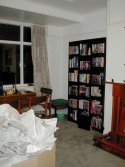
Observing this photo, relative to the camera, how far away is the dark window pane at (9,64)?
451 centimetres

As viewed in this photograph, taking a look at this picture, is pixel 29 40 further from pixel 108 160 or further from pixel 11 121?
pixel 11 121

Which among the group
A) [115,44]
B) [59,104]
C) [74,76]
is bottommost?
[59,104]

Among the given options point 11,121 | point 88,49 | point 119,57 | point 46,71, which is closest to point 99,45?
point 88,49

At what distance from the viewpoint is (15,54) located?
4.64 m

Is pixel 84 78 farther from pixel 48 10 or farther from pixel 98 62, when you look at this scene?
pixel 48 10

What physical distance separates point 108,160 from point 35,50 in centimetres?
294

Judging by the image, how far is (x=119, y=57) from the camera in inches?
133

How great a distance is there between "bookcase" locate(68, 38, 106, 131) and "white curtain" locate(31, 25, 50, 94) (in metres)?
0.62

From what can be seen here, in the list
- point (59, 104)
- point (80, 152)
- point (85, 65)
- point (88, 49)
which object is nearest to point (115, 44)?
point (88, 49)

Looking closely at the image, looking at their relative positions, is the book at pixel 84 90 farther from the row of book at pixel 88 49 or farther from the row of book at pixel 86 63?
the row of book at pixel 88 49

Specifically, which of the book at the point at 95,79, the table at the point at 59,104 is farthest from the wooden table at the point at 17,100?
the book at the point at 95,79

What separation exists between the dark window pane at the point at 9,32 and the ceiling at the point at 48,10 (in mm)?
274

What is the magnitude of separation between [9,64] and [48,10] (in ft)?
5.10

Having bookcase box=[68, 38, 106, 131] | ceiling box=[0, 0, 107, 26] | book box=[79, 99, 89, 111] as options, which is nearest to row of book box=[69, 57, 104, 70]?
bookcase box=[68, 38, 106, 131]
